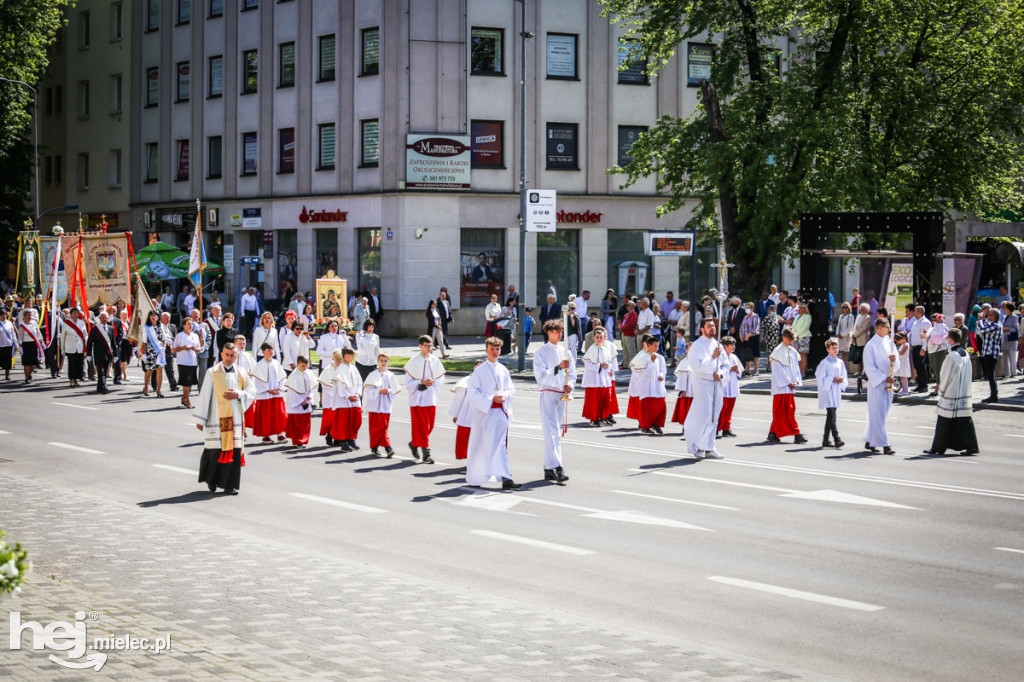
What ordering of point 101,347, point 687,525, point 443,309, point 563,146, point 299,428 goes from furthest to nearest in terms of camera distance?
point 563,146 < point 443,309 < point 101,347 < point 299,428 < point 687,525

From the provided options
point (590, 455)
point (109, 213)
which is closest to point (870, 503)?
point (590, 455)

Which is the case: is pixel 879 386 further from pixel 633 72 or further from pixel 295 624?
pixel 633 72

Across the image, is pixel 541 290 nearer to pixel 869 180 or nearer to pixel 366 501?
pixel 869 180

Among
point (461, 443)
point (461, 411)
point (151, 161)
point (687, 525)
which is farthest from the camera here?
point (151, 161)

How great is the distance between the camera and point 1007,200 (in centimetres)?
4047

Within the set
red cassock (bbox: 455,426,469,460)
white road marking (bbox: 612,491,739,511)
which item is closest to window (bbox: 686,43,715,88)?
red cassock (bbox: 455,426,469,460)

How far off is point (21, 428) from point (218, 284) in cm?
3048

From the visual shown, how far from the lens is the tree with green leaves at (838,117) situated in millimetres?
35000

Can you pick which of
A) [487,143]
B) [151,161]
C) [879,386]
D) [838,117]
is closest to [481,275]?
[487,143]

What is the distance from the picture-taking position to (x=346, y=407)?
20.1 m

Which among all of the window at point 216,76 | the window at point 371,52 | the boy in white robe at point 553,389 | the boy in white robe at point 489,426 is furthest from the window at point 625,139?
the boy in white robe at point 489,426

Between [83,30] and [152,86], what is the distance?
792cm

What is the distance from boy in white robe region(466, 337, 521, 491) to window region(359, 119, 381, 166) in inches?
1214

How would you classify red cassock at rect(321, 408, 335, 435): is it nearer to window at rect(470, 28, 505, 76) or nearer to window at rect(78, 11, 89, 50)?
window at rect(470, 28, 505, 76)
